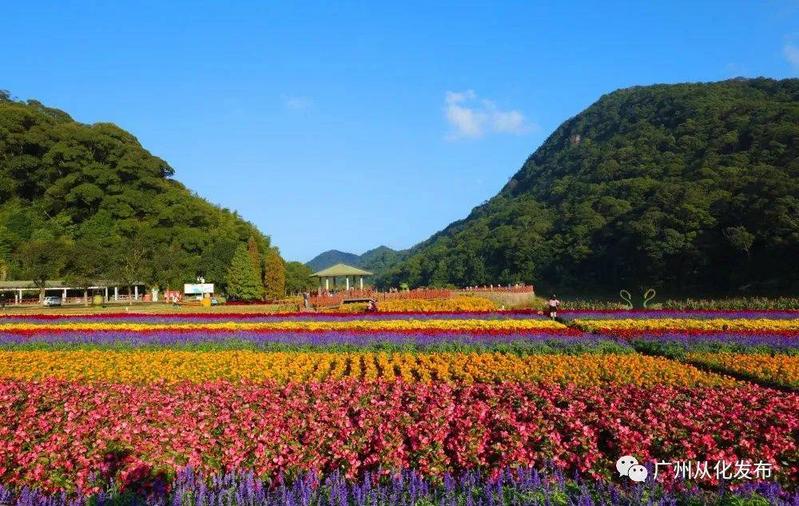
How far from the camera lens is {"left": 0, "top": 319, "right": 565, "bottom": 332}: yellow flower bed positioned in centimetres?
1959

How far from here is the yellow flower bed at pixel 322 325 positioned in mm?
Answer: 19594

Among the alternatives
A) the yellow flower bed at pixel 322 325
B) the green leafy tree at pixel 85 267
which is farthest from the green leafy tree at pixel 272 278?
the yellow flower bed at pixel 322 325

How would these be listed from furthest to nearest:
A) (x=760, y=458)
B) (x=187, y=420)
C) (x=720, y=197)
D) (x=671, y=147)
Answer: (x=671, y=147) → (x=720, y=197) → (x=187, y=420) → (x=760, y=458)

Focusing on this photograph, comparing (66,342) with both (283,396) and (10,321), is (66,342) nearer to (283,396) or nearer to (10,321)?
(10,321)

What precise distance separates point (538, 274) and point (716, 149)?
27.1m

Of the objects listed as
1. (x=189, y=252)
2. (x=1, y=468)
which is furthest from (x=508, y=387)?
(x=189, y=252)

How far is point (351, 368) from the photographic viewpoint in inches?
508

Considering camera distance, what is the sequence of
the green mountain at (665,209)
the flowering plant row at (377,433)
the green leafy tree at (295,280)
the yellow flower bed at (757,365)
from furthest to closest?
the green leafy tree at (295,280), the green mountain at (665,209), the yellow flower bed at (757,365), the flowering plant row at (377,433)

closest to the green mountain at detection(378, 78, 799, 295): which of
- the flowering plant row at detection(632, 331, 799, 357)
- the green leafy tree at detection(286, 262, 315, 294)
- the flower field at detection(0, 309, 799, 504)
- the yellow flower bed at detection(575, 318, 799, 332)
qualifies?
the green leafy tree at detection(286, 262, 315, 294)

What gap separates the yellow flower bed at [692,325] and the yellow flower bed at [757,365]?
4.70 m

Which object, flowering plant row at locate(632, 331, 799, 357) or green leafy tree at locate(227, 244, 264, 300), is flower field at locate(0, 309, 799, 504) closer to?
flowering plant row at locate(632, 331, 799, 357)

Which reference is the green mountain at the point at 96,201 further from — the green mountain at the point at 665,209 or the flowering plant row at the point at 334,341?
the flowering plant row at the point at 334,341

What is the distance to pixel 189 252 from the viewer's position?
2584 inches

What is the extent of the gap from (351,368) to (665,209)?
58376 mm
